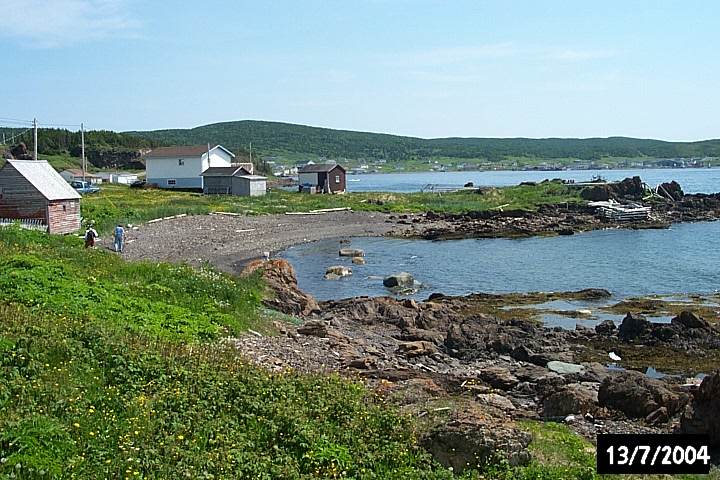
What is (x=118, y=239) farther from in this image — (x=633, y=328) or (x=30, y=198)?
(x=633, y=328)

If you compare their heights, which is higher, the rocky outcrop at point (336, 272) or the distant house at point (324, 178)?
the distant house at point (324, 178)

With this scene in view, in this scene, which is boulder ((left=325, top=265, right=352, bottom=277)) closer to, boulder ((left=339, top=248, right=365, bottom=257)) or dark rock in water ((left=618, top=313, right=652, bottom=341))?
boulder ((left=339, top=248, right=365, bottom=257))

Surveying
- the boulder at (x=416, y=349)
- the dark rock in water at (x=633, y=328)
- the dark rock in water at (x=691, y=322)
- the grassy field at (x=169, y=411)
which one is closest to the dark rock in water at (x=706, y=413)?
the grassy field at (x=169, y=411)

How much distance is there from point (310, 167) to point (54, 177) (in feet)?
172

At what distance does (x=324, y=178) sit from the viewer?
3246 inches

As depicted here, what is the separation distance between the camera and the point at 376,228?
55.6 metres

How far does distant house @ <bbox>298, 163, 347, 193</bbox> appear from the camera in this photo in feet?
270

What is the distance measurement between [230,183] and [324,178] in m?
14.5

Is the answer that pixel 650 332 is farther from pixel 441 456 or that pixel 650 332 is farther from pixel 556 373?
pixel 441 456

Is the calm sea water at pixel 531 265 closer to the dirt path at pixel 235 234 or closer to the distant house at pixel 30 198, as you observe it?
the dirt path at pixel 235 234

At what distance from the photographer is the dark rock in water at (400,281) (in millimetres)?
31172

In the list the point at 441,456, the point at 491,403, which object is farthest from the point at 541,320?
the point at 441,456

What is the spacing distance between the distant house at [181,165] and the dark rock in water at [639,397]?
67379 mm

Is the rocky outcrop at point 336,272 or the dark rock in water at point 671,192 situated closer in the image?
the rocky outcrop at point 336,272
